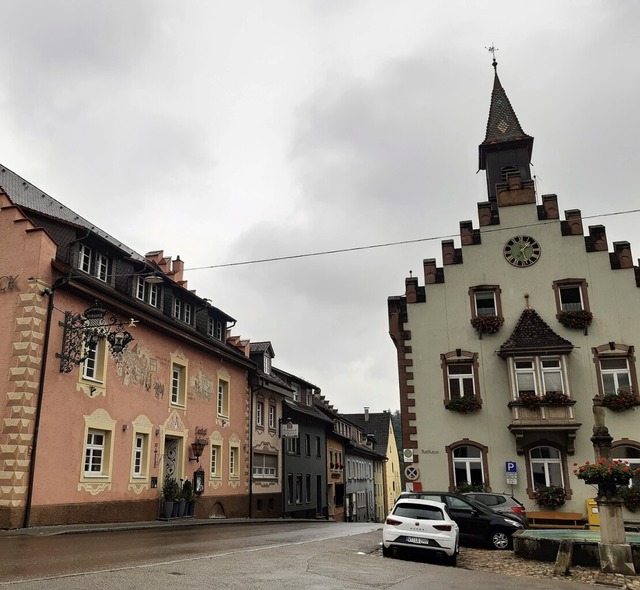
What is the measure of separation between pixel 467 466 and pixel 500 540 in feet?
28.4

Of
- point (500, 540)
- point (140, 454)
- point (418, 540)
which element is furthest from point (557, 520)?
point (140, 454)

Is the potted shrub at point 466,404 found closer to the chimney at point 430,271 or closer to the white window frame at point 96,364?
the chimney at point 430,271

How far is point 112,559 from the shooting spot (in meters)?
10.8

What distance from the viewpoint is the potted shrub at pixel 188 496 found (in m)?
24.6

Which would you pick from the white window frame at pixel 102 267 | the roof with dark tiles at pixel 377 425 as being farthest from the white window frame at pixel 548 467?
the roof with dark tiles at pixel 377 425

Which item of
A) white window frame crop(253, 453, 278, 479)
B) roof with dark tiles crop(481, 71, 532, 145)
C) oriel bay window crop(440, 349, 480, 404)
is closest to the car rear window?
oriel bay window crop(440, 349, 480, 404)

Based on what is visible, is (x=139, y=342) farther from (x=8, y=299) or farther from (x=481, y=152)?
(x=481, y=152)

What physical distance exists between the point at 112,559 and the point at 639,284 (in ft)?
76.1

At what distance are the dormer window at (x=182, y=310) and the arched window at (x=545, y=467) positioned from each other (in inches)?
634

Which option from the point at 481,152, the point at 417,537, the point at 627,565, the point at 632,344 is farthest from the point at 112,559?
the point at 481,152

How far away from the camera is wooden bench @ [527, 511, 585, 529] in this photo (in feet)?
76.4

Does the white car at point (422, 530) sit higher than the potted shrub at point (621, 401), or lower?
lower

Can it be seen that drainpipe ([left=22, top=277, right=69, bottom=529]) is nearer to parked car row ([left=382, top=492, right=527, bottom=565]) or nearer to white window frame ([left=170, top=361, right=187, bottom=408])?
white window frame ([left=170, top=361, right=187, bottom=408])

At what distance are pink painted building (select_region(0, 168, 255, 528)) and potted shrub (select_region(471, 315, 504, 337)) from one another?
1178 cm
